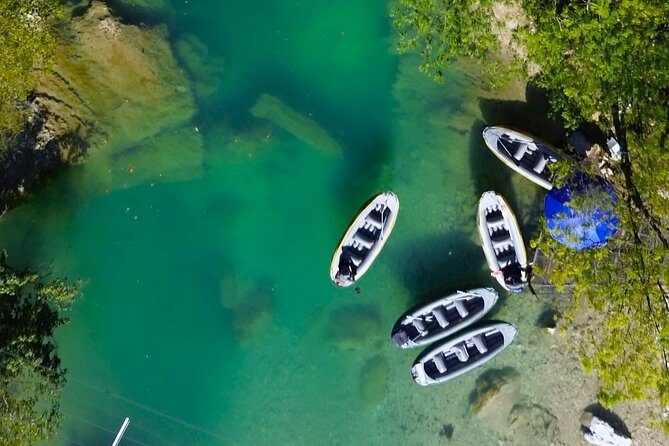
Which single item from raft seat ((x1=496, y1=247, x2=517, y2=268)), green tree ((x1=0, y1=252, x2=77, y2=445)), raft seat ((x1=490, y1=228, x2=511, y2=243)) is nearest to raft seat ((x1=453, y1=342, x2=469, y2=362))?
raft seat ((x1=496, y1=247, x2=517, y2=268))

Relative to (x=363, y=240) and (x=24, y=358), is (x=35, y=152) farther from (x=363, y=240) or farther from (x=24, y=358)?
(x=363, y=240)

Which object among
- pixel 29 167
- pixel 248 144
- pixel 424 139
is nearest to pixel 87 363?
pixel 29 167

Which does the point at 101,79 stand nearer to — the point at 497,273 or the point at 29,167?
the point at 29,167

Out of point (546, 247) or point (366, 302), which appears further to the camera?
point (366, 302)

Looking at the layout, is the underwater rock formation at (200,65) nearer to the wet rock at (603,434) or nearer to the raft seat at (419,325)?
the raft seat at (419,325)

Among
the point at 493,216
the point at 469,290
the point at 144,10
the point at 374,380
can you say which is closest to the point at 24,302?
the point at 144,10

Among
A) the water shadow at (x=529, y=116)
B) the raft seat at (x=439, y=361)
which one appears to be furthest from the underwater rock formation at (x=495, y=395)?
the water shadow at (x=529, y=116)

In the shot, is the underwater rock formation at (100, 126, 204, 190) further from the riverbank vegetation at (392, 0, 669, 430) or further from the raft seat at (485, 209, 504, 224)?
the raft seat at (485, 209, 504, 224)
